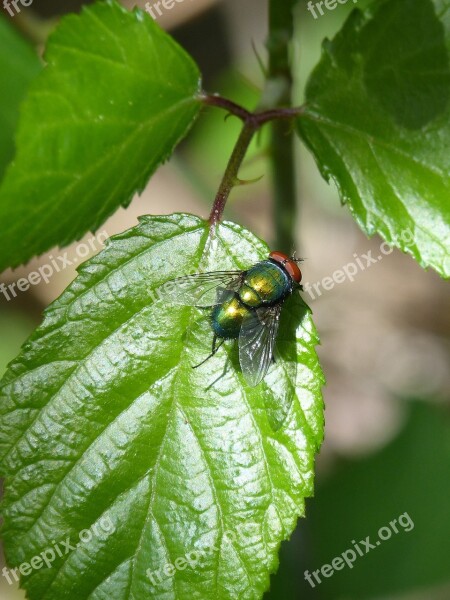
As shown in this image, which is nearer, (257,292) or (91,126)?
(91,126)

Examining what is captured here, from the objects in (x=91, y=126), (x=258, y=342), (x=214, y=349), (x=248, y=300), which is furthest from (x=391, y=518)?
(x=91, y=126)

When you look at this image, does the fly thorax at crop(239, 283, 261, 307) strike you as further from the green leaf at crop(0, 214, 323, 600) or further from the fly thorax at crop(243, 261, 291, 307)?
the green leaf at crop(0, 214, 323, 600)

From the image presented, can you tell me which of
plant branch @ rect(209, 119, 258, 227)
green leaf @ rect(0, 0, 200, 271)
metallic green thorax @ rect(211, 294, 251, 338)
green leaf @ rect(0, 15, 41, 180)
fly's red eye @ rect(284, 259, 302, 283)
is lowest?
metallic green thorax @ rect(211, 294, 251, 338)

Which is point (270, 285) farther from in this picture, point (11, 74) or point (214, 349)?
point (11, 74)

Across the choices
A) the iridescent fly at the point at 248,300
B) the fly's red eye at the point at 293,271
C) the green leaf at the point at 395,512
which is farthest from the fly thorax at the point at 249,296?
the green leaf at the point at 395,512

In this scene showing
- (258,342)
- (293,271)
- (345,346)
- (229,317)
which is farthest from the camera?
(345,346)

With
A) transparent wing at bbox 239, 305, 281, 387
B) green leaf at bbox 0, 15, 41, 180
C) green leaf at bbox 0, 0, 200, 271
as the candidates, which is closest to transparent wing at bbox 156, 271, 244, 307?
transparent wing at bbox 239, 305, 281, 387

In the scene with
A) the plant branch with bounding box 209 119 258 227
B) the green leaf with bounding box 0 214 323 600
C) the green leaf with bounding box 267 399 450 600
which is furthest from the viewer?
the green leaf with bounding box 267 399 450 600
